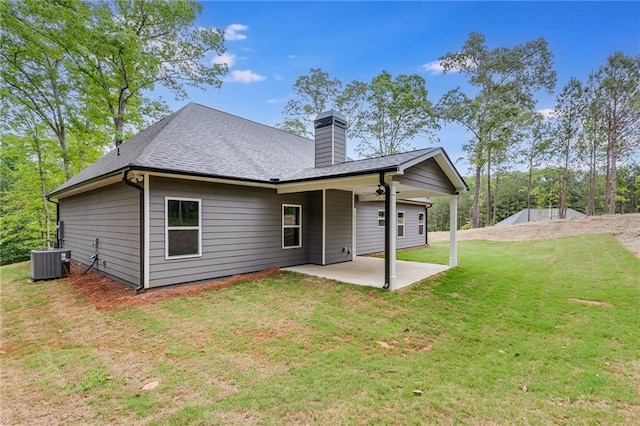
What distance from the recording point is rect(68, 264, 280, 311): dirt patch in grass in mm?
5383

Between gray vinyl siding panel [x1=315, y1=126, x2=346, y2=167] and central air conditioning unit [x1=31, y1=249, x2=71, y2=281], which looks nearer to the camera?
central air conditioning unit [x1=31, y1=249, x2=71, y2=281]

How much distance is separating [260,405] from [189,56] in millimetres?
15514

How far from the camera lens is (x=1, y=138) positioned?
43.4 feet

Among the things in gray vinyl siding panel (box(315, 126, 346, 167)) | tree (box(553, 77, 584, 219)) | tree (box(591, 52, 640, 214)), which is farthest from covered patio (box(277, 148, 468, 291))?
tree (box(553, 77, 584, 219))

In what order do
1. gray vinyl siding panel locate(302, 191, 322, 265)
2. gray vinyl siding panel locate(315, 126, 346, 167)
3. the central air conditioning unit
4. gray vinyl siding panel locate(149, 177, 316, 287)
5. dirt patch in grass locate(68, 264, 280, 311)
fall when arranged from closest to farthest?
dirt patch in grass locate(68, 264, 280, 311) → gray vinyl siding panel locate(149, 177, 316, 287) → the central air conditioning unit → gray vinyl siding panel locate(302, 191, 322, 265) → gray vinyl siding panel locate(315, 126, 346, 167)

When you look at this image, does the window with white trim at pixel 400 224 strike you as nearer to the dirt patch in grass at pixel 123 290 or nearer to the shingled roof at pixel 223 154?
the shingled roof at pixel 223 154

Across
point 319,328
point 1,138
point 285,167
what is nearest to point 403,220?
point 285,167

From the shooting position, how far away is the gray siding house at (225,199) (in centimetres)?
609

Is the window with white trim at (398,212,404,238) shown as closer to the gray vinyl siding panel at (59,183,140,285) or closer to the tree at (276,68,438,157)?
the tree at (276,68,438,157)

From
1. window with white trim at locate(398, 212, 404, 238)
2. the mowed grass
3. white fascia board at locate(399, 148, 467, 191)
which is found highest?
white fascia board at locate(399, 148, 467, 191)

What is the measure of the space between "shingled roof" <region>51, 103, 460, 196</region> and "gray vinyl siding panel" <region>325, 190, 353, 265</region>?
4.13ft

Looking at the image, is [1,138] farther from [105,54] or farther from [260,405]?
[260,405]

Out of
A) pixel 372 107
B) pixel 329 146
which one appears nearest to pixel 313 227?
pixel 329 146

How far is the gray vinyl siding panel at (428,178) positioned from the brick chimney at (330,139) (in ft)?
9.21
